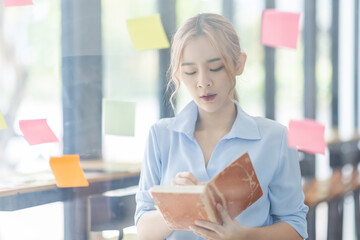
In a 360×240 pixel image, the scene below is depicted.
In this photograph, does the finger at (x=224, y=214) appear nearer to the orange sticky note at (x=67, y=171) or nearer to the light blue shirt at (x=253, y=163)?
the light blue shirt at (x=253, y=163)

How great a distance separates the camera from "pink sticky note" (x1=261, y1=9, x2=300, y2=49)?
1940 mm

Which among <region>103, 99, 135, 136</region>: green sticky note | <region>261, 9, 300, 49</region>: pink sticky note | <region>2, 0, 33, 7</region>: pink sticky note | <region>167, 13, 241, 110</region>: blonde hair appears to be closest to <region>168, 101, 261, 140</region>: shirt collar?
<region>167, 13, 241, 110</region>: blonde hair

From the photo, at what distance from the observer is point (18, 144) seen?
1.54 metres

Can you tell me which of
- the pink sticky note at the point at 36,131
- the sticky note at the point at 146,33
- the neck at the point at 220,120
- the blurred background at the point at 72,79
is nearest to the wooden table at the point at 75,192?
the blurred background at the point at 72,79

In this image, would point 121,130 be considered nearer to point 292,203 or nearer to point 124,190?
point 124,190

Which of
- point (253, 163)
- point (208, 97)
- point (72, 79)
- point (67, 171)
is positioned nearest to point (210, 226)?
point (253, 163)

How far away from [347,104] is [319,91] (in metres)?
1.06

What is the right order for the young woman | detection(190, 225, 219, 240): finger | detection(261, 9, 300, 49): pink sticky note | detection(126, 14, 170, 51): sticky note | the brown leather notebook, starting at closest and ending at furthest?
the brown leather notebook, detection(190, 225, 219, 240): finger, the young woman, detection(126, 14, 170, 51): sticky note, detection(261, 9, 300, 49): pink sticky note

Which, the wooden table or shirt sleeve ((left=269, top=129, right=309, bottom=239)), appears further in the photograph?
the wooden table

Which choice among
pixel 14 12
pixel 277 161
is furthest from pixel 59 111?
pixel 277 161

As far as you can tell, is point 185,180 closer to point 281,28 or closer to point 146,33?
point 146,33

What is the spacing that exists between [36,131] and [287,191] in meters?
0.81

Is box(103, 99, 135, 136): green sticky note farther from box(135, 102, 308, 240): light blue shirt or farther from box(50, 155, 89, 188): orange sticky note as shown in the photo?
box(135, 102, 308, 240): light blue shirt

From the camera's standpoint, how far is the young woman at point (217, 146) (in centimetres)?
117
